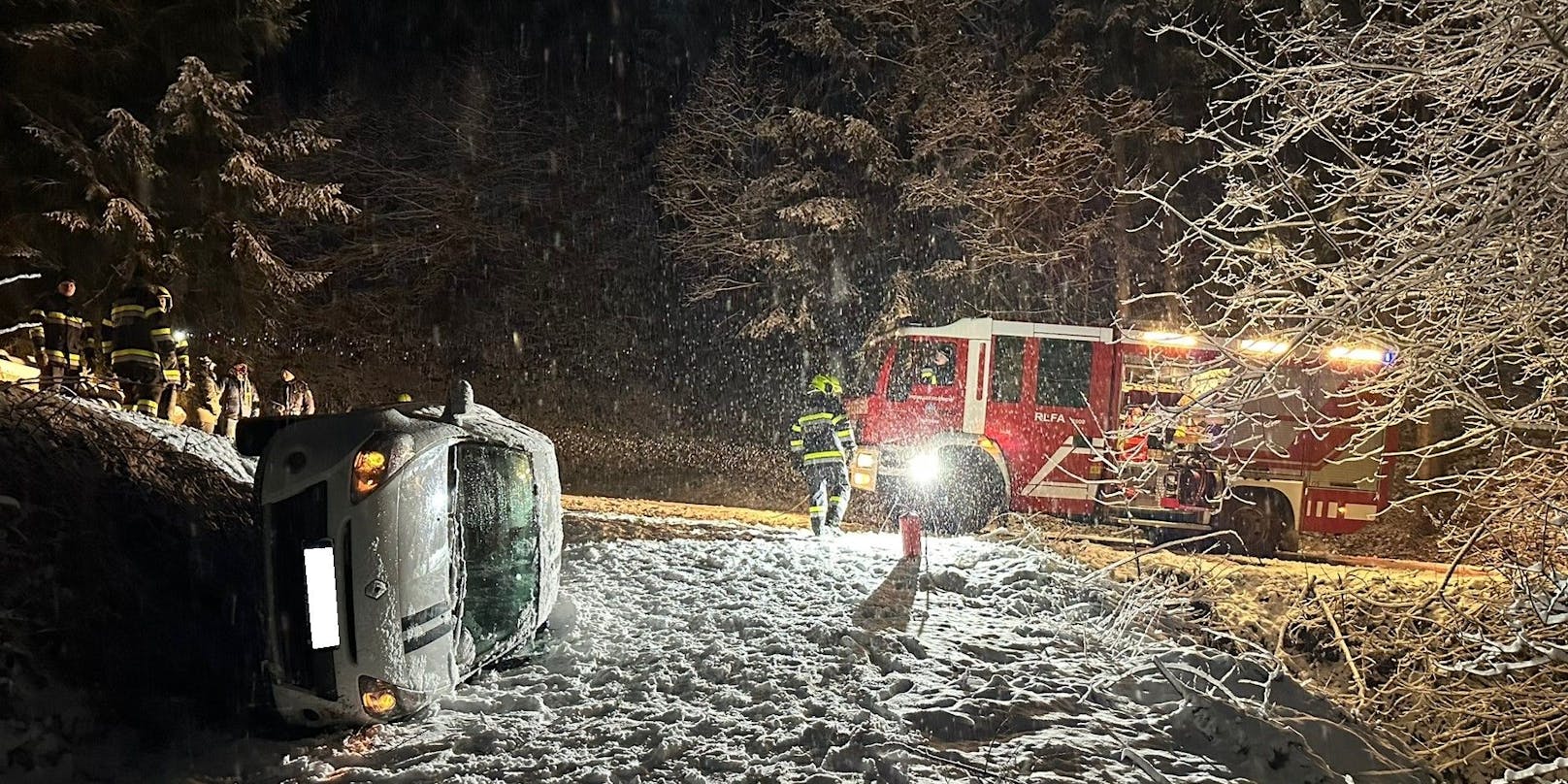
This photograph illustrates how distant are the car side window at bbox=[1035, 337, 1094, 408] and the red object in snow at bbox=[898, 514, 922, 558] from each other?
3.09 meters

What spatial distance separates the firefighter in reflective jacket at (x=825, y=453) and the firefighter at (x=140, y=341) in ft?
22.7

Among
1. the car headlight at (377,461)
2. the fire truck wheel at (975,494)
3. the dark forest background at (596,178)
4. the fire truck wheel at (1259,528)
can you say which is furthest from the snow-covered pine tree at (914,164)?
the car headlight at (377,461)

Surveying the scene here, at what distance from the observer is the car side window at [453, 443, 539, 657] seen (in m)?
5.47

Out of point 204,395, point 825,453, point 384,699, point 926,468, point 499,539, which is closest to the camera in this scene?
point 384,699

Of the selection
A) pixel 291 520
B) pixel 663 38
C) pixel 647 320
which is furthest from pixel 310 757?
pixel 663 38

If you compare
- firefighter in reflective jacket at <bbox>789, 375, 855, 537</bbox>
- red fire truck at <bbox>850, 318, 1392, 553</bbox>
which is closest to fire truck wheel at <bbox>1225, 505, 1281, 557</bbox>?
red fire truck at <bbox>850, 318, 1392, 553</bbox>

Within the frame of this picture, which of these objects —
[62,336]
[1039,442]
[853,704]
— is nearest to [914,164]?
[1039,442]

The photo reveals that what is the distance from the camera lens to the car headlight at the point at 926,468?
10539mm

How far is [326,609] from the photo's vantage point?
3.94 m

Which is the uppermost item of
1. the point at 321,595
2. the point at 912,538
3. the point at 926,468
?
the point at 321,595

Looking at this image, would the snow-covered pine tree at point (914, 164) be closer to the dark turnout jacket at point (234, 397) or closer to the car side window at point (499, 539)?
the dark turnout jacket at point (234, 397)

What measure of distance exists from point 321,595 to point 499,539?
1727 millimetres

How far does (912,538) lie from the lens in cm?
834

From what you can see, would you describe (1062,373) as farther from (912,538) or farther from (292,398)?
(292,398)
